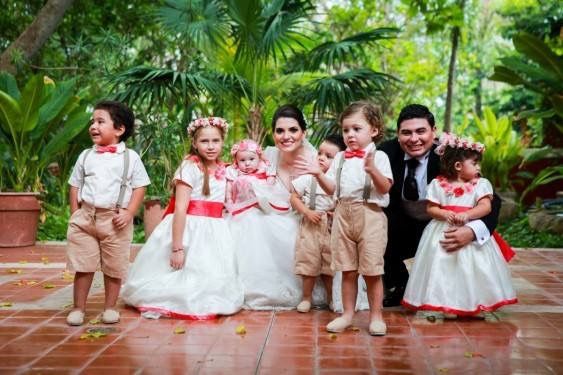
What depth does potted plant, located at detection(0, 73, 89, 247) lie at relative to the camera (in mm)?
7719

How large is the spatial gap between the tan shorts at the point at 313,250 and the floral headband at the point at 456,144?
91 cm

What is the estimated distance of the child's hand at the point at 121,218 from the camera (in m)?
4.03

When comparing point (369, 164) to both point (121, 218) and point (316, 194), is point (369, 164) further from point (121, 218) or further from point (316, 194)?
point (121, 218)

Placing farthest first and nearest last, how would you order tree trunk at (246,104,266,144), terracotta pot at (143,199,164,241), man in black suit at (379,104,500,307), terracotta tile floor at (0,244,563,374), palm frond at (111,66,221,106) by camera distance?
terracotta pot at (143,199,164,241), tree trunk at (246,104,266,144), palm frond at (111,66,221,106), man in black suit at (379,104,500,307), terracotta tile floor at (0,244,563,374)

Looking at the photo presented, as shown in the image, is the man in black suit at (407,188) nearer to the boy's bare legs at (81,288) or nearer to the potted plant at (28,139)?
the boy's bare legs at (81,288)

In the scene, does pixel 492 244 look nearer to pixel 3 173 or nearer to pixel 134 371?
pixel 134 371

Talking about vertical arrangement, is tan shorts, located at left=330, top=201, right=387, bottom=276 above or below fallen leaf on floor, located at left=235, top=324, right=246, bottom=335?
above

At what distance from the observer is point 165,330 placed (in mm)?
3924

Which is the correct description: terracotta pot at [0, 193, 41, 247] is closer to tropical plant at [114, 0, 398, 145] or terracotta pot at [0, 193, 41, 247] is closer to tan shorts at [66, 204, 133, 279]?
tropical plant at [114, 0, 398, 145]

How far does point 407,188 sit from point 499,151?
6.85 m

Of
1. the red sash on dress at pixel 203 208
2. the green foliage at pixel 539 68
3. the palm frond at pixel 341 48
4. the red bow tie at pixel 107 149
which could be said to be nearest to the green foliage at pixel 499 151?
the green foliage at pixel 539 68

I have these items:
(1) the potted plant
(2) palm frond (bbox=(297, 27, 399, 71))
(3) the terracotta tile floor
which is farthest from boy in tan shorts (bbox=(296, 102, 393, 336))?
(1) the potted plant

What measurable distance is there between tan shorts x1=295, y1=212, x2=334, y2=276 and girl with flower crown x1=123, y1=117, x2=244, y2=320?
46cm

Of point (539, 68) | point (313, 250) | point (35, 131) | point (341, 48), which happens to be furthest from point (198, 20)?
point (313, 250)
